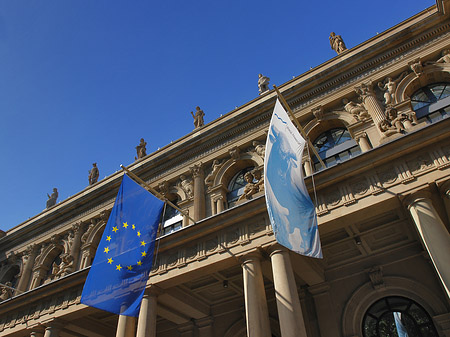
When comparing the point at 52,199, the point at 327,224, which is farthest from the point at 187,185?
the point at 52,199

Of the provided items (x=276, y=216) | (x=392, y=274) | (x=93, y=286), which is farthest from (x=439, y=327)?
(x=93, y=286)

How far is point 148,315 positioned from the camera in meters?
13.2

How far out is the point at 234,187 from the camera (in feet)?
57.6

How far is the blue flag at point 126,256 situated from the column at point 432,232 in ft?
26.3

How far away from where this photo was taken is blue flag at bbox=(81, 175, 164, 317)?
1134 cm

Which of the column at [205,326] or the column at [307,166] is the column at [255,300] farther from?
the column at [205,326]

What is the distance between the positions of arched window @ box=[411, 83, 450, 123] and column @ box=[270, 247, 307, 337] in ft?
24.7

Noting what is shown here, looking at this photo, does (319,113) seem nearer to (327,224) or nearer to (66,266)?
(327,224)

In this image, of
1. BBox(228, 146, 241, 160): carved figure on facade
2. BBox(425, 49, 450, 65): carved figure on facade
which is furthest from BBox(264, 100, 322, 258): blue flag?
BBox(425, 49, 450, 65): carved figure on facade

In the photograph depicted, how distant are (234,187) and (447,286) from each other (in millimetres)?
10278

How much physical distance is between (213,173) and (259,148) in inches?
102

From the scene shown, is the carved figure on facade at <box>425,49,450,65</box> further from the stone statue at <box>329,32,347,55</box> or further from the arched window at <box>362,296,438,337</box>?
the arched window at <box>362,296,438,337</box>

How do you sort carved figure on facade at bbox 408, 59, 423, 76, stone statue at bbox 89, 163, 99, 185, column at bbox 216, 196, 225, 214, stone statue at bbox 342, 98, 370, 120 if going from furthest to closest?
stone statue at bbox 89, 163, 99, 185, column at bbox 216, 196, 225, 214, stone statue at bbox 342, 98, 370, 120, carved figure on facade at bbox 408, 59, 423, 76

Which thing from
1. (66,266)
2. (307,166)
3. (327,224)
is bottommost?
(327,224)
